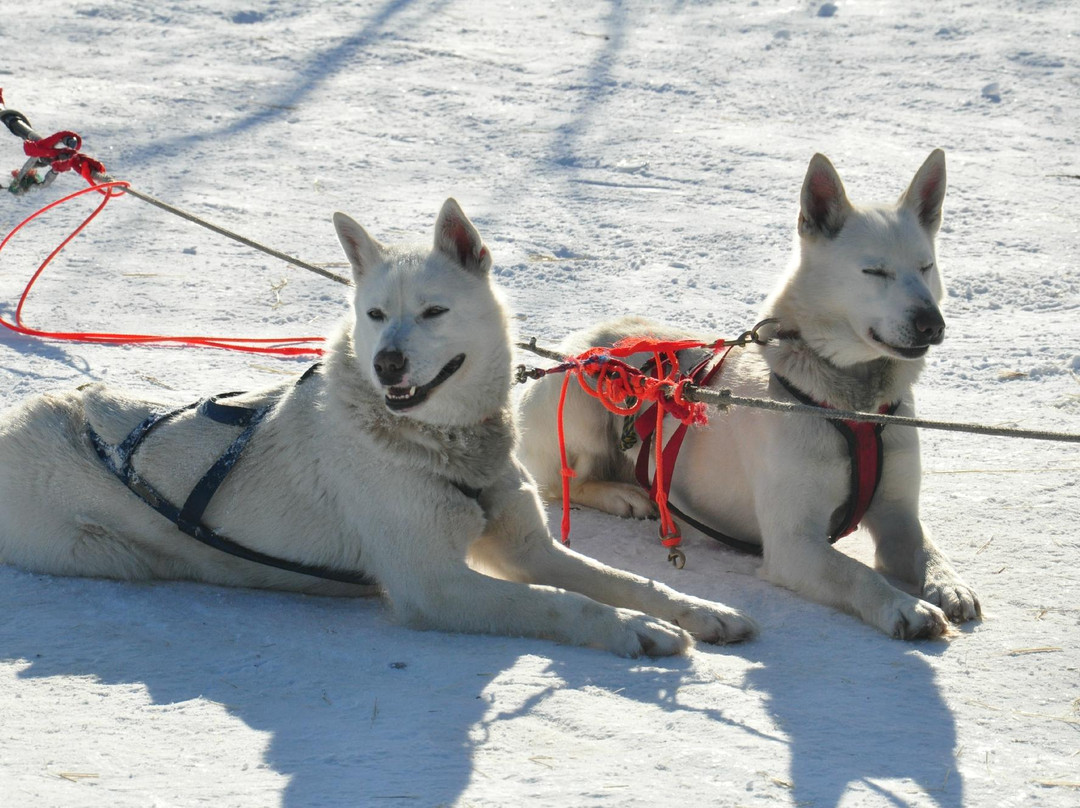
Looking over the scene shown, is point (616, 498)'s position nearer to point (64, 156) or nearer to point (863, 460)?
point (863, 460)

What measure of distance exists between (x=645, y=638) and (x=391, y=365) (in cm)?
100

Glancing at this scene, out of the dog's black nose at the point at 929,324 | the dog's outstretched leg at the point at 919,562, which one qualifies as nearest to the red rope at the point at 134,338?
the dog's outstretched leg at the point at 919,562

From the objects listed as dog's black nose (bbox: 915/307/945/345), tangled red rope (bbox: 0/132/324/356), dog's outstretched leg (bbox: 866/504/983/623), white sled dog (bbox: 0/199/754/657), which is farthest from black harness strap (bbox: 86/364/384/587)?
tangled red rope (bbox: 0/132/324/356)

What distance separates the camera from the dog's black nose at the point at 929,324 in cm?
350

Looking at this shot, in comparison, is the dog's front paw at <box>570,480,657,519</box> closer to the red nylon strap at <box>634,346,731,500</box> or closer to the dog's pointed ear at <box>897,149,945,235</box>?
the red nylon strap at <box>634,346,731,500</box>

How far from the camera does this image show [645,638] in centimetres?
316

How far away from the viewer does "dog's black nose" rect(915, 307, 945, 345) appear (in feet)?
11.5

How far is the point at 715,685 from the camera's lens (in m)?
2.98

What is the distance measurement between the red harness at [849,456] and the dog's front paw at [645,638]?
86cm

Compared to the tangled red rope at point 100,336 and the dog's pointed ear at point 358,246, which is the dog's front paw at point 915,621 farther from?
the tangled red rope at point 100,336

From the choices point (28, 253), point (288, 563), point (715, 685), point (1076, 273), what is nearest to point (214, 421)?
point (288, 563)

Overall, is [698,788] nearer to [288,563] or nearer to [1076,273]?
[288,563]

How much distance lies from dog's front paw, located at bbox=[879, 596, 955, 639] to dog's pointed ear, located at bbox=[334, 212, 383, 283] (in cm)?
181

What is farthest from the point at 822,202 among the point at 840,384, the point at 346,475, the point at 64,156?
the point at 64,156
